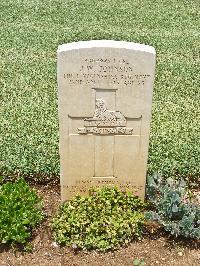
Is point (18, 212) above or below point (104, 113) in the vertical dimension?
below

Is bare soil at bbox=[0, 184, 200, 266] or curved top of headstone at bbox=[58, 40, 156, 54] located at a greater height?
curved top of headstone at bbox=[58, 40, 156, 54]

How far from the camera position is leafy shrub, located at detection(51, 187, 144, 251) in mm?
4454

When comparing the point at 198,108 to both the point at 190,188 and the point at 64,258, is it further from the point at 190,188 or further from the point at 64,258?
the point at 64,258

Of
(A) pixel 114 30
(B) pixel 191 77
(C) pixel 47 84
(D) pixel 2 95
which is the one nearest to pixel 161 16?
(A) pixel 114 30

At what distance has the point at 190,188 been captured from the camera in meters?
5.46

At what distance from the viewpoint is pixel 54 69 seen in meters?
8.53

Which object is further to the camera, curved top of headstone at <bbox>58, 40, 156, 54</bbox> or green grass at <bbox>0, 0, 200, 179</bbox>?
green grass at <bbox>0, 0, 200, 179</bbox>

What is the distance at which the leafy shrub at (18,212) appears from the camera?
4387 millimetres

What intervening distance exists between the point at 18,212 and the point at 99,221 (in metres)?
0.75

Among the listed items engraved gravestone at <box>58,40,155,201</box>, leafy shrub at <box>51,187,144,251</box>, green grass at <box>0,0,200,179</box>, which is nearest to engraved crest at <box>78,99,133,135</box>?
engraved gravestone at <box>58,40,155,201</box>

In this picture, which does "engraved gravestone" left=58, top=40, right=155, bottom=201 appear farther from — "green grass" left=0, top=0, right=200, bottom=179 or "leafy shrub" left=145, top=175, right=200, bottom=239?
"green grass" left=0, top=0, right=200, bottom=179

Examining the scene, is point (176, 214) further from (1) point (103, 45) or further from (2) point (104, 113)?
(1) point (103, 45)

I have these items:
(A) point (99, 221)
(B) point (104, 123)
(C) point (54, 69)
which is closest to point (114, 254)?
(A) point (99, 221)

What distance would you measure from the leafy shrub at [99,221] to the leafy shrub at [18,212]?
230mm
